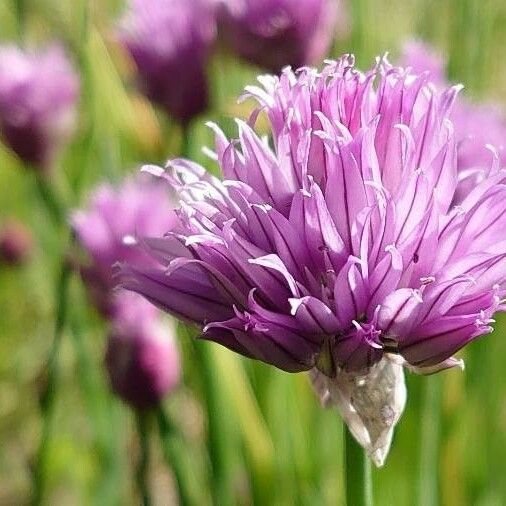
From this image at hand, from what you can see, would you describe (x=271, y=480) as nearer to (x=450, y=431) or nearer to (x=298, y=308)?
(x=450, y=431)

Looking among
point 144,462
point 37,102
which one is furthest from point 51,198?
point 144,462

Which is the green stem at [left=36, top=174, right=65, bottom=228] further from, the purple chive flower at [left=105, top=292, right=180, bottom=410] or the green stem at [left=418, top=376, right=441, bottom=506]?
the green stem at [left=418, top=376, right=441, bottom=506]

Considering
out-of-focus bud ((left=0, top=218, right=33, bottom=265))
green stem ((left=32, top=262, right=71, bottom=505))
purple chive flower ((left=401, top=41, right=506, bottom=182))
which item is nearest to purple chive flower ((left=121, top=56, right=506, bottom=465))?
purple chive flower ((left=401, top=41, right=506, bottom=182))

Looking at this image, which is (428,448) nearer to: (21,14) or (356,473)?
(356,473)

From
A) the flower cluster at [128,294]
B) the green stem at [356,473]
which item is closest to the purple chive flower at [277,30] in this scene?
the flower cluster at [128,294]

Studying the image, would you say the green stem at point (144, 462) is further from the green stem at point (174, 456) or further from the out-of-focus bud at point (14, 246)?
the out-of-focus bud at point (14, 246)

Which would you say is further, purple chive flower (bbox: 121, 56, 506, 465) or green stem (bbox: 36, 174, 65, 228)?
green stem (bbox: 36, 174, 65, 228)
